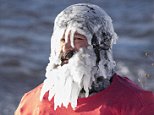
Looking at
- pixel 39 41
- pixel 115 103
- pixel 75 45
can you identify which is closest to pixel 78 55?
pixel 75 45

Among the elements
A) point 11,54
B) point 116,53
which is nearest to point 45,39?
point 11,54

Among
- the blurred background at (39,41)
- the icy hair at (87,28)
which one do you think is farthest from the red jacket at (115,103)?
the blurred background at (39,41)

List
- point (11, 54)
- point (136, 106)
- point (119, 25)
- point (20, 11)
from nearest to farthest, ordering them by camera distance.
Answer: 1. point (136, 106)
2. point (11, 54)
3. point (119, 25)
4. point (20, 11)

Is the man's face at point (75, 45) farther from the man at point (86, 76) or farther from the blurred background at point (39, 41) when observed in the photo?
the blurred background at point (39, 41)

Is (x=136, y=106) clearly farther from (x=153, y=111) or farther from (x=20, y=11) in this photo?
(x=20, y=11)

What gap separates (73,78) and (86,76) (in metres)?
0.06

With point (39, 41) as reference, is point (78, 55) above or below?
above

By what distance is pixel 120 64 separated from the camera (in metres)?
8.60

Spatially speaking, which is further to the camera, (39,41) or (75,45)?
(39,41)

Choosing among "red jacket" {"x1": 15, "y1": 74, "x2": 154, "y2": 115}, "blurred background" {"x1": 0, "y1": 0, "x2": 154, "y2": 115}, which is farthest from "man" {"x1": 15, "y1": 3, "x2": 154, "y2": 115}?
"blurred background" {"x1": 0, "y1": 0, "x2": 154, "y2": 115}

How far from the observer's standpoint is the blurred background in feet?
26.7

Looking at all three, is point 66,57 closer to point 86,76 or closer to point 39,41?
point 86,76

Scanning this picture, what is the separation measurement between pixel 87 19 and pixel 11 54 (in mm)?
6515

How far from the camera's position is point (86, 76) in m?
2.99
